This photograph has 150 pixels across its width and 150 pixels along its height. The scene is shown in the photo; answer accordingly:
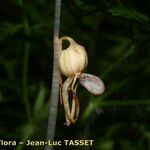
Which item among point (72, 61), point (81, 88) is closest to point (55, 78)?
point (72, 61)

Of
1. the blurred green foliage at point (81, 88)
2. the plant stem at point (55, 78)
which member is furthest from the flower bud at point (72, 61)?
the blurred green foliage at point (81, 88)

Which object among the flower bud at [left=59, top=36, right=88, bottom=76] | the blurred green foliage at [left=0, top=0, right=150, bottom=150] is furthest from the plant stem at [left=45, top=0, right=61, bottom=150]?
the blurred green foliage at [left=0, top=0, right=150, bottom=150]

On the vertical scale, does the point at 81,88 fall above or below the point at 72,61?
above

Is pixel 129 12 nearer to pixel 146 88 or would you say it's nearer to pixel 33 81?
pixel 146 88

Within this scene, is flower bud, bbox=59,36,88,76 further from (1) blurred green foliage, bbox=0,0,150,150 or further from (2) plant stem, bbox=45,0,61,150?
(1) blurred green foliage, bbox=0,0,150,150

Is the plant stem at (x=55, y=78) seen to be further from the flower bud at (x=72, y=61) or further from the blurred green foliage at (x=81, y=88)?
the blurred green foliage at (x=81, y=88)

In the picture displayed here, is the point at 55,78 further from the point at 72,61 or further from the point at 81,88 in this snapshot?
the point at 81,88

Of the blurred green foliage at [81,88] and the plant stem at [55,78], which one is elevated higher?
the blurred green foliage at [81,88]

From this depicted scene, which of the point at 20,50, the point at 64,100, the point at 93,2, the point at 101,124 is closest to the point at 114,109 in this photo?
the point at 101,124
